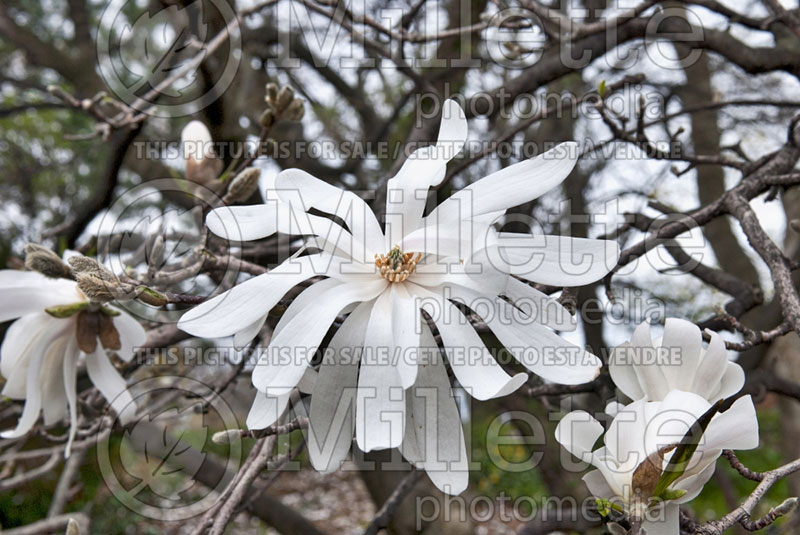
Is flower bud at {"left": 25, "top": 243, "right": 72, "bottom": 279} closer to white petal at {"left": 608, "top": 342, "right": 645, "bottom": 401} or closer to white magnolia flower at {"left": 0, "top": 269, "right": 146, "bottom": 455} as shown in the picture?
white magnolia flower at {"left": 0, "top": 269, "right": 146, "bottom": 455}

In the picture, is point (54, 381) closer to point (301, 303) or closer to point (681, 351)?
point (301, 303)

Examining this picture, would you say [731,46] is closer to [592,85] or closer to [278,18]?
[592,85]

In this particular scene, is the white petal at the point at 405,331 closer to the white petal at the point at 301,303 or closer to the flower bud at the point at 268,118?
the white petal at the point at 301,303

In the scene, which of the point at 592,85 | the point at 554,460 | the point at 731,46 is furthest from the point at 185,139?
the point at 592,85

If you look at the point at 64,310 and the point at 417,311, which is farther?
the point at 64,310

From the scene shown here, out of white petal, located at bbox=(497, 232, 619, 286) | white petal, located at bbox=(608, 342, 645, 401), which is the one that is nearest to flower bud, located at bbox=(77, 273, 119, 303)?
white petal, located at bbox=(497, 232, 619, 286)

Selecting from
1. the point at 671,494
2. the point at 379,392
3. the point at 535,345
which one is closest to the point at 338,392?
the point at 379,392
